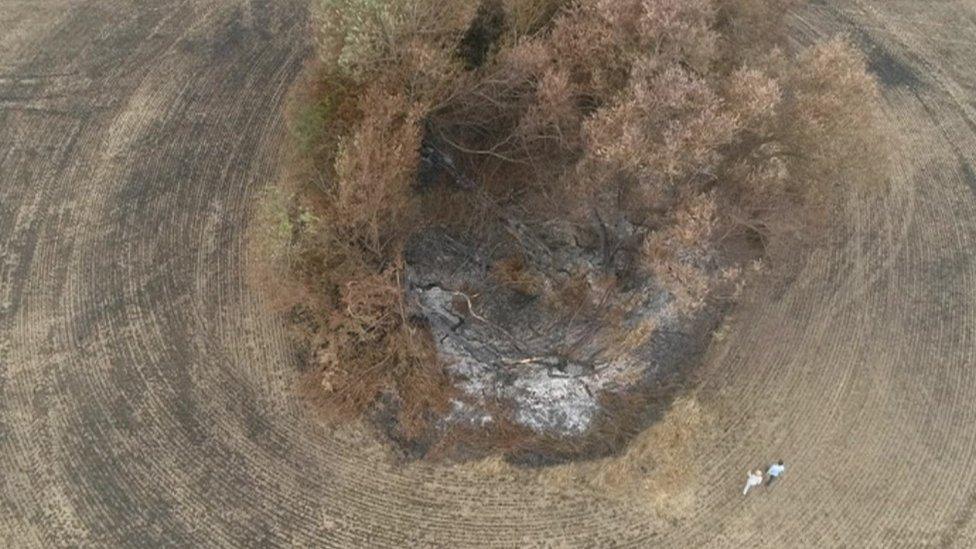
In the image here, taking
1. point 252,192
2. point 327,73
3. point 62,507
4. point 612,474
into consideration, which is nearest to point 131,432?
point 62,507

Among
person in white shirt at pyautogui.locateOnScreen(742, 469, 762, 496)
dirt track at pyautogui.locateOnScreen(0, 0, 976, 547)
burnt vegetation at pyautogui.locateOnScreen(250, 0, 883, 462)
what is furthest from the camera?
person in white shirt at pyautogui.locateOnScreen(742, 469, 762, 496)

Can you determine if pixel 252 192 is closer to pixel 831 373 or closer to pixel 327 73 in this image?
pixel 327 73

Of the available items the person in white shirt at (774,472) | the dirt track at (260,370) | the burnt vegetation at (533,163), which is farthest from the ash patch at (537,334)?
the person in white shirt at (774,472)

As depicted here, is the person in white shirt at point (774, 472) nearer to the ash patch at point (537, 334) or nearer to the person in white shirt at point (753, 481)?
Answer: the person in white shirt at point (753, 481)

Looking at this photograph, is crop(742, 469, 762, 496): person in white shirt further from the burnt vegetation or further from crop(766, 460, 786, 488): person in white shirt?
the burnt vegetation

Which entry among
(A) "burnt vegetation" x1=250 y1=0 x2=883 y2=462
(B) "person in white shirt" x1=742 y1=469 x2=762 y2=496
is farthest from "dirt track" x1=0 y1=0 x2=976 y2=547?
(A) "burnt vegetation" x1=250 y1=0 x2=883 y2=462

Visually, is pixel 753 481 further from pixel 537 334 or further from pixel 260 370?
pixel 260 370
